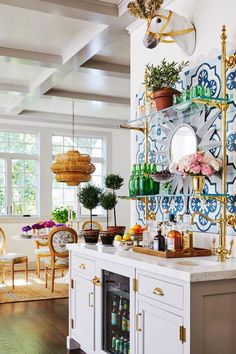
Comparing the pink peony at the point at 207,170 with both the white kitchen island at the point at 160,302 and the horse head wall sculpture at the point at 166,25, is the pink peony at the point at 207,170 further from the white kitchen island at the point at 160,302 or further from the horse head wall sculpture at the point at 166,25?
the horse head wall sculpture at the point at 166,25

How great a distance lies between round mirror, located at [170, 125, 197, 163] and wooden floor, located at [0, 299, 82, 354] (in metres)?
1.85

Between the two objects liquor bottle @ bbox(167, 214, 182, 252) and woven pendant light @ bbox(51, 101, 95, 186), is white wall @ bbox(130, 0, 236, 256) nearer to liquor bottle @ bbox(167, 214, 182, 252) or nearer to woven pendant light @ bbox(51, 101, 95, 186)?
liquor bottle @ bbox(167, 214, 182, 252)

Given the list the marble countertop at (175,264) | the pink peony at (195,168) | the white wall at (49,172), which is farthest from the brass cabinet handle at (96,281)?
the white wall at (49,172)

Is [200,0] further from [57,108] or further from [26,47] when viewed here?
[57,108]

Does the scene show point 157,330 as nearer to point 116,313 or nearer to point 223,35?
point 116,313

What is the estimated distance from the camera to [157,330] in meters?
2.72


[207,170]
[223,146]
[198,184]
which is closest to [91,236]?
[198,184]

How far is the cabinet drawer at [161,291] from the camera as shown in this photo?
2514 mm

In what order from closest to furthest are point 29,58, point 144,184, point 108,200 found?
1. point 144,184
2. point 108,200
3. point 29,58

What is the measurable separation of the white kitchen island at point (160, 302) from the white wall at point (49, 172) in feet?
16.8

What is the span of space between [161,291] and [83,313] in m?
1.29

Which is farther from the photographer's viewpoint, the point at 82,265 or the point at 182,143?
the point at 82,265

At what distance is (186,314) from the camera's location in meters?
2.44

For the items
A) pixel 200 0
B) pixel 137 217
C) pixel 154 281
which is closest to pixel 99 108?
pixel 137 217
